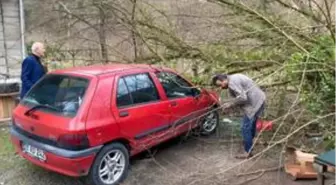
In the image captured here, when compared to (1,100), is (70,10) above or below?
above

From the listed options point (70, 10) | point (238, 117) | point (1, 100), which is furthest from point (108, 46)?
point (238, 117)

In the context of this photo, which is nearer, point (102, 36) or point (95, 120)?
point (95, 120)

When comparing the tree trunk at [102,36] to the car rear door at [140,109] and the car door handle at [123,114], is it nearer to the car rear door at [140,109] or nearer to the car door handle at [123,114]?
the car rear door at [140,109]

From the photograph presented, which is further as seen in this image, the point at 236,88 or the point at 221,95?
the point at 221,95

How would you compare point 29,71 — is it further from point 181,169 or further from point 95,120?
point 181,169

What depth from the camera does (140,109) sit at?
5367mm

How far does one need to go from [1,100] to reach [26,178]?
3.62 metres

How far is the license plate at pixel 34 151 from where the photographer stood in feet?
15.7

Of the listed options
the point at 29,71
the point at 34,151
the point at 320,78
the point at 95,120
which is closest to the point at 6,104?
the point at 29,71

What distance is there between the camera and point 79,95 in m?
4.80

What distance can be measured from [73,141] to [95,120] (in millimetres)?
372

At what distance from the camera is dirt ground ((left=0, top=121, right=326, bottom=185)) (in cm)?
531

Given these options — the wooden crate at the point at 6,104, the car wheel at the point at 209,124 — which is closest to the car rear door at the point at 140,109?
the car wheel at the point at 209,124

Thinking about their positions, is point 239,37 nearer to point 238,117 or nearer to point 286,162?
point 238,117
